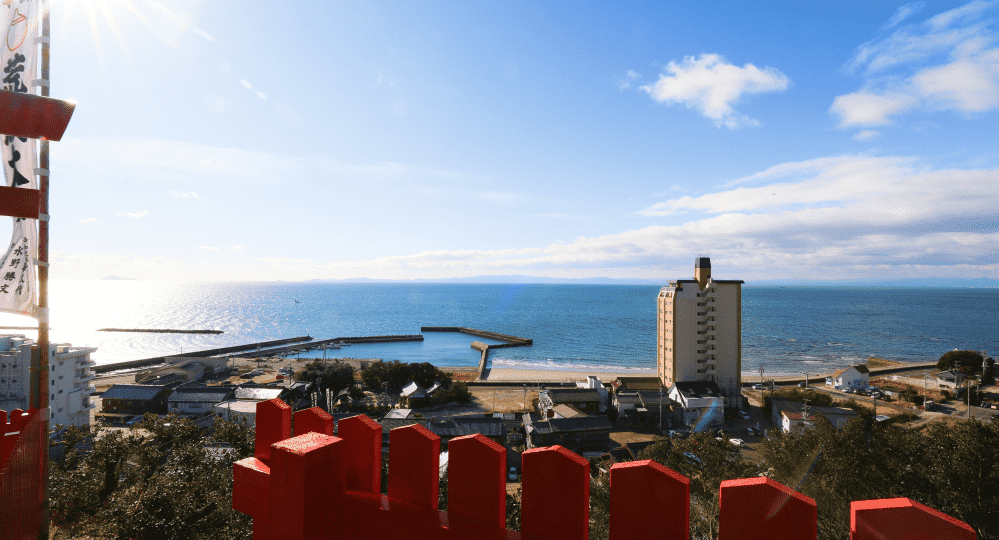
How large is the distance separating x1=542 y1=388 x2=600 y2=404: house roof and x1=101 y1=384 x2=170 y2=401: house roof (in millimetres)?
30825

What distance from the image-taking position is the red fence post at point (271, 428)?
6.99ft

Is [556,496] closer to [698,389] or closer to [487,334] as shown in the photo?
[698,389]

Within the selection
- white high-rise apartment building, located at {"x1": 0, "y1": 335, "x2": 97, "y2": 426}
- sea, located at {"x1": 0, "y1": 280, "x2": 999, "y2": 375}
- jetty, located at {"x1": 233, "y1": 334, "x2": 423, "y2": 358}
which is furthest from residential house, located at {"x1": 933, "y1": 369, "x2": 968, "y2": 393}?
jetty, located at {"x1": 233, "y1": 334, "x2": 423, "y2": 358}

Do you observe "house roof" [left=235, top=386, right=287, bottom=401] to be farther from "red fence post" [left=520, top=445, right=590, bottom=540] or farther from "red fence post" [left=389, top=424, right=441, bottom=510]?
"red fence post" [left=520, top=445, right=590, bottom=540]

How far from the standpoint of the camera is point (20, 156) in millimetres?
3383

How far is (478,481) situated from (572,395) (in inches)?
1294

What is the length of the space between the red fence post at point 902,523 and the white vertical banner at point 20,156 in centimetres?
517

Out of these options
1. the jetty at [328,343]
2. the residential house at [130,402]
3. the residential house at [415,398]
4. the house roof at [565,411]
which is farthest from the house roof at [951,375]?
the jetty at [328,343]

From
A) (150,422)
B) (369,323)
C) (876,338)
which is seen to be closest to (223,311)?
(369,323)

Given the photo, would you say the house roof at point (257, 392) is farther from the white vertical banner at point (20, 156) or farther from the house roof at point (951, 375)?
the house roof at point (951, 375)

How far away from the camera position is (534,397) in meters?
36.5

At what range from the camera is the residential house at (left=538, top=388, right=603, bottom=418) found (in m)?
32.1

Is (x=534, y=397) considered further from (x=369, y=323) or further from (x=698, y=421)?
(x=369, y=323)

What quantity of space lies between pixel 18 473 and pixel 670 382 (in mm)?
39883
